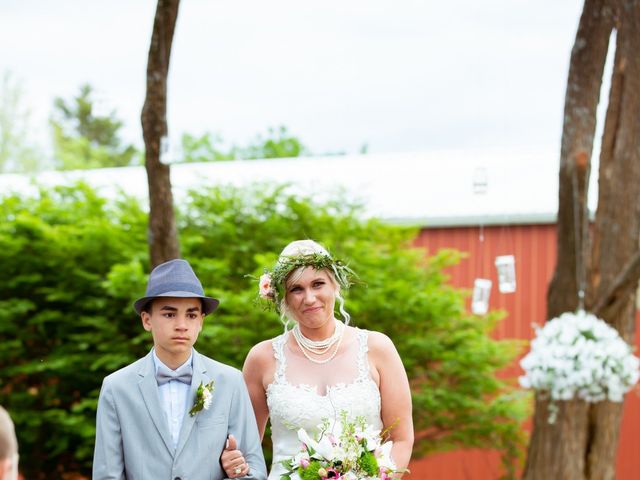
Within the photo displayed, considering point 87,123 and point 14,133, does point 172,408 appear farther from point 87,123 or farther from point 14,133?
point 87,123

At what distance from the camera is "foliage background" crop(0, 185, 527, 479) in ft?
35.3

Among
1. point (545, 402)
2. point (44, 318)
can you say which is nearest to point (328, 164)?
point (44, 318)

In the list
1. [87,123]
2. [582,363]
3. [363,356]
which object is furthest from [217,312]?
[87,123]

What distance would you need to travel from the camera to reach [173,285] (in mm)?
3848

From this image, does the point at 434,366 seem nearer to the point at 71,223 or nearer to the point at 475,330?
the point at 475,330

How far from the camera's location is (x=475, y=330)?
37.0 feet

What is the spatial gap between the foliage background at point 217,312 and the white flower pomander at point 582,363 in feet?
11.0

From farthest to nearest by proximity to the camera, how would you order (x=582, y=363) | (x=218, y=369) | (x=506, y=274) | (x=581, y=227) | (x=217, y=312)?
(x=217, y=312) < (x=581, y=227) < (x=506, y=274) < (x=582, y=363) < (x=218, y=369)

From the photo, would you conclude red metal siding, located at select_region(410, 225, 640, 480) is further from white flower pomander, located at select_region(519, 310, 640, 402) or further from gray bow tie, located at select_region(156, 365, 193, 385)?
gray bow tie, located at select_region(156, 365, 193, 385)

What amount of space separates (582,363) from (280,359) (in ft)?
10.3

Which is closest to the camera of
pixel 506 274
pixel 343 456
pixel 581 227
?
pixel 343 456

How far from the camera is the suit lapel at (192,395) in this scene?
12.5 feet

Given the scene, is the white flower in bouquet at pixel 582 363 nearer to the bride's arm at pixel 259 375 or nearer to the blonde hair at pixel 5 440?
the bride's arm at pixel 259 375

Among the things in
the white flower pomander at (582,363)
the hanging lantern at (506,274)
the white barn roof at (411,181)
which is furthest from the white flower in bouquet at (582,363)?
the white barn roof at (411,181)
